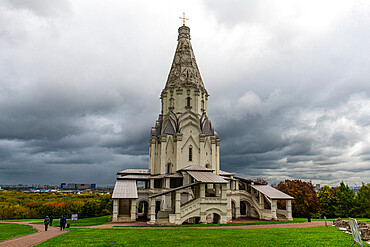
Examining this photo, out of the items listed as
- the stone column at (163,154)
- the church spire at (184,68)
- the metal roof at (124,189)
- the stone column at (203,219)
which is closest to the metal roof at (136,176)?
the metal roof at (124,189)

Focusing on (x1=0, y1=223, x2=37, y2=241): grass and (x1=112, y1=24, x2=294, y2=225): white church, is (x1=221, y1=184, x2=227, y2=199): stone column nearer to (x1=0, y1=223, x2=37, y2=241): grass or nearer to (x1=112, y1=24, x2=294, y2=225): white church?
(x1=112, y1=24, x2=294, y2=225): white church

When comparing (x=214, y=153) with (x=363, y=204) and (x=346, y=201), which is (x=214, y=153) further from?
(x=363, y=204)

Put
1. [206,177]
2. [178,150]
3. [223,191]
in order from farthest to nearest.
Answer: [178,150] → [206,177] → [223,191]

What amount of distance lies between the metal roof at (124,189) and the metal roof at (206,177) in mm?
7740

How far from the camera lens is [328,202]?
43.8 metres

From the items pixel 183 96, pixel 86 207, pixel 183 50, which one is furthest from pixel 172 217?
pixel 183 50

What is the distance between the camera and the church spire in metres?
40.6

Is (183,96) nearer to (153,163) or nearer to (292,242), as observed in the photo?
(153,163)

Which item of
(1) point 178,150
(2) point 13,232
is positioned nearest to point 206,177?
(1) point 178,150

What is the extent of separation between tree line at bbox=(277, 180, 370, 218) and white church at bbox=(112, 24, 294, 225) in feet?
13.3

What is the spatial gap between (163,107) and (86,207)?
880 inches

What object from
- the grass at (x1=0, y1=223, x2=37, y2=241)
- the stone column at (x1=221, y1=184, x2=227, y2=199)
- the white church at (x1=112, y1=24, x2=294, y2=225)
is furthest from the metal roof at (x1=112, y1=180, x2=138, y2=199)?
the stone column at (x1=221, y1=184, x2=227, y2=199)

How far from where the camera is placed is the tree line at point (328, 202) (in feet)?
132

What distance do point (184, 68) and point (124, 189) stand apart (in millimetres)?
21236
